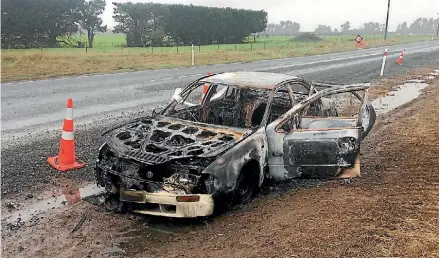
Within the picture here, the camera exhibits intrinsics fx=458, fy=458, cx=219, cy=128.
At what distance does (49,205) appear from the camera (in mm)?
5688

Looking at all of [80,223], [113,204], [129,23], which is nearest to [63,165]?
[113,204]

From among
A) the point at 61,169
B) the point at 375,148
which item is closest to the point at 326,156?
the point at 375,148

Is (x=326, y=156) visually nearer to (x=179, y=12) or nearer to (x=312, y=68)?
(x=312, y=68)

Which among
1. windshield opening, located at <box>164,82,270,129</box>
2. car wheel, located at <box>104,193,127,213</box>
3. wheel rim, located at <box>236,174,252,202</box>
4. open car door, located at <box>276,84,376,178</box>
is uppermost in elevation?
windshield opening, located at <box>164,82,270,129</box>

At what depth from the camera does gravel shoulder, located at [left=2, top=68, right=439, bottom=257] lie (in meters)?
4.45

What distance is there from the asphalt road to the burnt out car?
4.75 ft

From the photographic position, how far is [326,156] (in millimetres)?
5977

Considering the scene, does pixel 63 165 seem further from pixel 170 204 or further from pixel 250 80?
pixel 250 80

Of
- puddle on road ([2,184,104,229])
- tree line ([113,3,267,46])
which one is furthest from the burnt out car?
tree line ([113,3,267,46])

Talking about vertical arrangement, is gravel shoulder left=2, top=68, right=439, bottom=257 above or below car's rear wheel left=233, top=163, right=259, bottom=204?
below

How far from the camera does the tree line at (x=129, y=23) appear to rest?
33344 millimetres

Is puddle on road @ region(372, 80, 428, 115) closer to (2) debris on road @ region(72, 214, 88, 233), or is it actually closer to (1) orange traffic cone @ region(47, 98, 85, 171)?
(1) orange traffic cone @ region(47, 98, 85, 171)

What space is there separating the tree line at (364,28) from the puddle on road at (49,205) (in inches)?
3619

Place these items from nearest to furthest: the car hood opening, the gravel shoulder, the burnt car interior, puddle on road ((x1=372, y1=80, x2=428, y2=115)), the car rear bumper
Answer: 1. the gravel shoulder
2. the car rear bumper
3. the car hood opening
4. the burnt car interior
5. puddle on road ((x1=372, y1=80, x2=428, y2=115))
